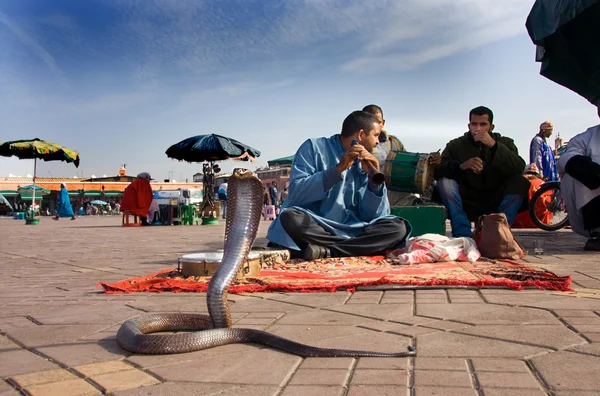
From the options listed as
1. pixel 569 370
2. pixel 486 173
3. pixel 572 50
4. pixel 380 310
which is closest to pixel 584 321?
pixel 569 370

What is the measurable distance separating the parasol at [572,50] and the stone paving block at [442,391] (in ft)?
13.4

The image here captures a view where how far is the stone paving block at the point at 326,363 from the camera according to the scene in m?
1.58

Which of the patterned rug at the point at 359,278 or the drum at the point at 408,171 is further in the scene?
the drum at the point at 408,171

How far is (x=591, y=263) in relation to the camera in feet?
12.6

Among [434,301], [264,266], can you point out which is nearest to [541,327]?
[434,301]

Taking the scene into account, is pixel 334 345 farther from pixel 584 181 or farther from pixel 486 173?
pixel 486 173

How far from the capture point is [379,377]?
4.82 ft

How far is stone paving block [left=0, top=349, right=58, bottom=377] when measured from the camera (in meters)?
1.61

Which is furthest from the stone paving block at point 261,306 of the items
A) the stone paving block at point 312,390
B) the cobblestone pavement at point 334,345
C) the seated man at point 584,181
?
the seated man at point 584,181

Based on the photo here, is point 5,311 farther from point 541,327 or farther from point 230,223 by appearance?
point 541,327

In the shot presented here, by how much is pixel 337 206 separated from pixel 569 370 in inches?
117

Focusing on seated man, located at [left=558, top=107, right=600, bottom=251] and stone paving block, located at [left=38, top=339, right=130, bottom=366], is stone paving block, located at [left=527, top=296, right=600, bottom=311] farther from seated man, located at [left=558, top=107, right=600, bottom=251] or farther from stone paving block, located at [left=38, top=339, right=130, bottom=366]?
seated man, located at [left=558, top=107, right=600, bottom=251]

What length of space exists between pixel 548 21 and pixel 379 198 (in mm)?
2069

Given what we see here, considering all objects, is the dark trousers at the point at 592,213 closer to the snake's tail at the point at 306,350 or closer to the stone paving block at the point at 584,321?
the stone paving block at the point at 584,321
